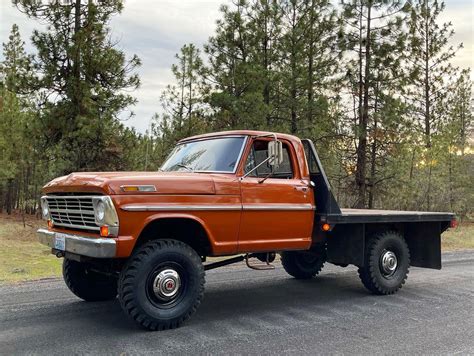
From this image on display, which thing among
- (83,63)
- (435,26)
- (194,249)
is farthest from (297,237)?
(435,26)

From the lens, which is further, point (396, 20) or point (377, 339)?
point (396, 20)

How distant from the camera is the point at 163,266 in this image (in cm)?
521

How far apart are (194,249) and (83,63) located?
10.2 metres

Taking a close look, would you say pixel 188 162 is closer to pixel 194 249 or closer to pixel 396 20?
pixel 194 249

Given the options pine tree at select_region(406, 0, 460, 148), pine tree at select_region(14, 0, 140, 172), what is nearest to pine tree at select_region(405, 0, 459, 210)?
pine tree at select_region(406, 0, 460, 148)

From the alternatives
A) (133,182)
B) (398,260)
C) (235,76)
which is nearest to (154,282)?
(133,182)

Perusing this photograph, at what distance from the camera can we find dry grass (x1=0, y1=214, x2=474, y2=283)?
8742 mm

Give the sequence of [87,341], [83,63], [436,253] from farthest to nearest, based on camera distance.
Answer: [83,63] < [436,253] < [87,341]

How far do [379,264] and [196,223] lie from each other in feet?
10.8

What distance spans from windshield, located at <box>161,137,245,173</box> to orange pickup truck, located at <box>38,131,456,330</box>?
0.02 metres

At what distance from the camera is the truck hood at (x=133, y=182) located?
192 inches

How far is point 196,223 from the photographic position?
5.43m

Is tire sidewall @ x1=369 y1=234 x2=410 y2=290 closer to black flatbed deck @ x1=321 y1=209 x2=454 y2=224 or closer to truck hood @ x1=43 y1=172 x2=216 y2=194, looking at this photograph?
black flatbed deck @ x1=321 y1=209 x2=454 y2=224

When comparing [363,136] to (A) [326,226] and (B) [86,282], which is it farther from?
(B) [86,282]
